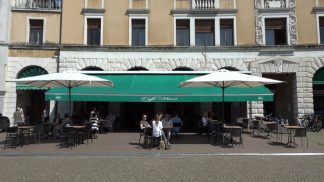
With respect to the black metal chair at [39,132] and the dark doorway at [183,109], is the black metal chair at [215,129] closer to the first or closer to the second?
the black metal chair at [39,132]

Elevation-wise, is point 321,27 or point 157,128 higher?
point 321,27

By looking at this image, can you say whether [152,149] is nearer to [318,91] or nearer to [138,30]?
[138,30]

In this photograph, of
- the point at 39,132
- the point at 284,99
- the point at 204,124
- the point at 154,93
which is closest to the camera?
the point at 39,132

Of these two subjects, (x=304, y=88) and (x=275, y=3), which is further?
(x=275, y=3)

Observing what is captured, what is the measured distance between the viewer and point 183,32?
2502cm

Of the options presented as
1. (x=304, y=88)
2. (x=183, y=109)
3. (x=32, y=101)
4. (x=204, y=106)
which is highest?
(x=304, y=88)

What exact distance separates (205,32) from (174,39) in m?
2.39

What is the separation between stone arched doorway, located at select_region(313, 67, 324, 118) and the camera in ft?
79.9

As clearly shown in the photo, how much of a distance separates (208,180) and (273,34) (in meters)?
19.4

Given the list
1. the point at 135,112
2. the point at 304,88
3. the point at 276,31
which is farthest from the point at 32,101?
the point at 304,88

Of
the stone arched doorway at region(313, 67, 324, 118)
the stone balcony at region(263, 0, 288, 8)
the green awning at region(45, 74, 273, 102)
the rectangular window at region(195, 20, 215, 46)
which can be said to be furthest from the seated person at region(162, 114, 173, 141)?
the stone arched doorway at region(313, 67, 324, 118)

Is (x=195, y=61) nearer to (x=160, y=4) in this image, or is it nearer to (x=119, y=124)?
(x=160, y=4)

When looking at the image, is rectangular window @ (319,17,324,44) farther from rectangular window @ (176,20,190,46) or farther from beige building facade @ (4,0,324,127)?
rectangular window @ (176,20,190,46)

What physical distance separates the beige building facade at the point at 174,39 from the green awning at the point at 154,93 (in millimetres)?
4430
